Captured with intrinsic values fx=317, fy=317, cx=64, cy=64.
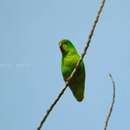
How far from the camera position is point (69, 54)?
13.3ft

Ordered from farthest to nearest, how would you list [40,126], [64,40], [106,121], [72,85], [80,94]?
[64,40] < [72,85] < [80,94] < [106,121] < [40,126]

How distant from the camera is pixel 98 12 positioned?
5.48 ft

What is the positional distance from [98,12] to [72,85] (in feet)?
5.59

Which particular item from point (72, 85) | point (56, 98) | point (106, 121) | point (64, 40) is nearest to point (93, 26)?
point (56, 98)

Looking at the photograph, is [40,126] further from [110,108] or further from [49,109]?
[110,108]

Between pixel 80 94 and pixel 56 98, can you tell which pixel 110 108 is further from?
pixel 80 94

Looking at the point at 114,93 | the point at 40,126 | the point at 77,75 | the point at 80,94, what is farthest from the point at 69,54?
the point at 40,126

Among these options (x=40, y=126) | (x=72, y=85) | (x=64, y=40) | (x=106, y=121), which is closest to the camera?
(x=40, y=126)

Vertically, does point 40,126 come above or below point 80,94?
above

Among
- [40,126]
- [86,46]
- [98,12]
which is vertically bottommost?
[40,126]

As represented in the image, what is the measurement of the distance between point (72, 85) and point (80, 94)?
0.31 metres

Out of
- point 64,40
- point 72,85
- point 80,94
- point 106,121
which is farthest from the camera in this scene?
point 64,40

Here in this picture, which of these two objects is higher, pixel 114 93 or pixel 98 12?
pixel 98 12

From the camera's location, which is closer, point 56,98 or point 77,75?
point 56,98
